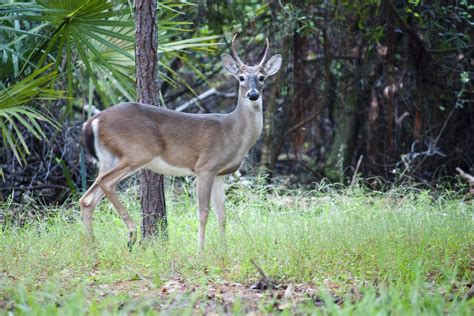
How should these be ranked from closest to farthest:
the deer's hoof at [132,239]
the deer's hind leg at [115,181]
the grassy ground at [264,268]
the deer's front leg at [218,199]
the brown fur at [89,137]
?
the grassy ground at [264,268]
the deer's hoof at [132,239]
the deer's hind leg at [115,181]
the brown fur at [89,137]
the deer's front leg at [218,199]

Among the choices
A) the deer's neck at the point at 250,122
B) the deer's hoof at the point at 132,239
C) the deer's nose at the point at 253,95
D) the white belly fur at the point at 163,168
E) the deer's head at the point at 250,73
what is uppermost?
the deer's head at the point at 250,73

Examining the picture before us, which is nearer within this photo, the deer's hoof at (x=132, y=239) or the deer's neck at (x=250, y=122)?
the deer's hoof at (x=132, y=239)

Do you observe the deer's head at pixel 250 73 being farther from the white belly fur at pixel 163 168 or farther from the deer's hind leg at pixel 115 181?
the deer's hind leg at pixel 115 181

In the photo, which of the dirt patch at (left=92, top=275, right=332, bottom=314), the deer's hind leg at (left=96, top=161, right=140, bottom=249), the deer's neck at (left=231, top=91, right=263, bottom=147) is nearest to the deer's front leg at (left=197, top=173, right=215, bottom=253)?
the deer's neck at (left=231, top=91, right=263, bottom=147)

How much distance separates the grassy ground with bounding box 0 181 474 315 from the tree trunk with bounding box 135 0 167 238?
0.29 m

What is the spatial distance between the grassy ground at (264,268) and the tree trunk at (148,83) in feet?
0.97

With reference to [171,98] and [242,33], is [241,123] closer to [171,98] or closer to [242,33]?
[242,33]

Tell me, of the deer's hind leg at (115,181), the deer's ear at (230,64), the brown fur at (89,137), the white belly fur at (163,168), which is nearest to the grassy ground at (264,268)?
the deer's hind leg at (115,181)

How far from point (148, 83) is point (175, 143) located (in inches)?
21.9

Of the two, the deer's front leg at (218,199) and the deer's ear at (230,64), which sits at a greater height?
the deer's ear at (230,64)

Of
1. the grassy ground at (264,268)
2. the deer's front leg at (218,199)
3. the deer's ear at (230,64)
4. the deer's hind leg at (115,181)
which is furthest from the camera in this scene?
the deer's ear at (230,64)

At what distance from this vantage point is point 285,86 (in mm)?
11312

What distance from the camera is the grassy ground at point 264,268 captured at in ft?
15.1

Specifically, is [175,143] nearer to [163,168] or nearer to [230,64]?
[163,168]
